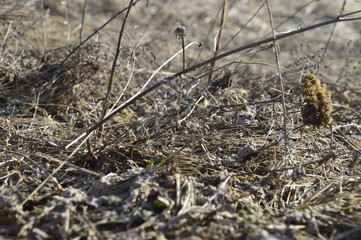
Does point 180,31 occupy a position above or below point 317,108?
above

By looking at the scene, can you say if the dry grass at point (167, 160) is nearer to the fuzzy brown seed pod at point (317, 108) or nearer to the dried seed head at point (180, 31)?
the fuzzy brown seed pod at point (317, 108)

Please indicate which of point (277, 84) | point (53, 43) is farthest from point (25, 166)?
point (53, 43)

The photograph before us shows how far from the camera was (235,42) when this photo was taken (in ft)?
19.6

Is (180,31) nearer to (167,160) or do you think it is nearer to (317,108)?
(167,160)

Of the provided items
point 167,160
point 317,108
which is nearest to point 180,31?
point 167,160

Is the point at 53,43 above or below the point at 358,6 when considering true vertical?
below

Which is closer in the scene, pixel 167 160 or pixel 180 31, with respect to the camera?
pixel 167 160

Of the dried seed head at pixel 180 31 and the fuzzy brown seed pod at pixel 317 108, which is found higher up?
the dried seed head at pixel 180 31

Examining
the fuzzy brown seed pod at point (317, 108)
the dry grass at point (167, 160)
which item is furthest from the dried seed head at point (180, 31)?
the fuzzy brown seed pod at point (317, 108)

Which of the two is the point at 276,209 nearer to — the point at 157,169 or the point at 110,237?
the point at 157,169

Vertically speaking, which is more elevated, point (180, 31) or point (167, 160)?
point (180, 31)

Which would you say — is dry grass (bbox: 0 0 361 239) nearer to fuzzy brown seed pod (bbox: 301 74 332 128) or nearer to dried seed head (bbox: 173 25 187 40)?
fuzzy brown seed pod (bbox: 301 74 332 128)

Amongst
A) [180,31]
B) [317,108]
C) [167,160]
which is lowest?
[167,160]

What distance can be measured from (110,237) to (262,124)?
1.43m
